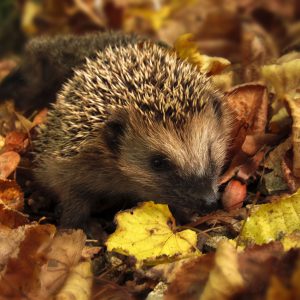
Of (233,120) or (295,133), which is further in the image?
(233,120)

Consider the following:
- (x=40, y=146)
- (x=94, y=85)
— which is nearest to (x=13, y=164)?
(x=40, y=146)

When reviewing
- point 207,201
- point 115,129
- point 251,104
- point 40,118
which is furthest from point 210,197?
point 40,118

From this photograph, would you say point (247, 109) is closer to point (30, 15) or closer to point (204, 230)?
point (204, 230)

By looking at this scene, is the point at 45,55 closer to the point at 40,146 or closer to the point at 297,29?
the point at 40,146

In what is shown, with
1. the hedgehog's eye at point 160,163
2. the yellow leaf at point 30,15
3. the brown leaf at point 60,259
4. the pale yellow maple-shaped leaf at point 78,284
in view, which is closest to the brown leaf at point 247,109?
the hedgehog's eye at point 160,163

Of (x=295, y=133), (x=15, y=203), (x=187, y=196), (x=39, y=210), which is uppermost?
(x=295, y=133)

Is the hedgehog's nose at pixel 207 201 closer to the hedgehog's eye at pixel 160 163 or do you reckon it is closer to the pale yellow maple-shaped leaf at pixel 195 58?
the hedgehog's eye at pixel 160 163
